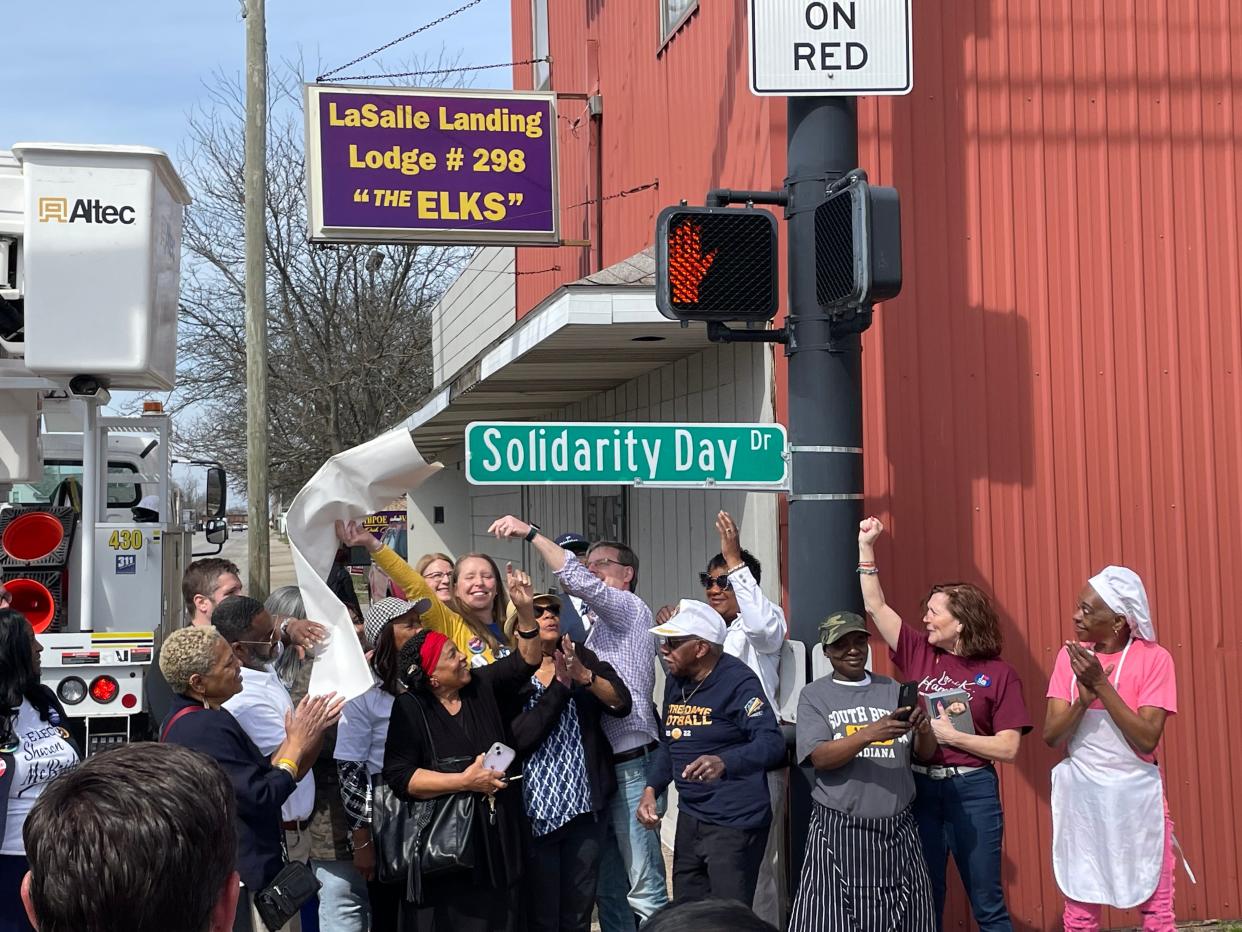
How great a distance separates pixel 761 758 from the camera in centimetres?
523

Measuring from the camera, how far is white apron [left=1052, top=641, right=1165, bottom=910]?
536cm

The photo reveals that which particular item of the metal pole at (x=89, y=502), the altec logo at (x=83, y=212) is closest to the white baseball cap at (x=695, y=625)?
the metal pole at (x=89, y=502)

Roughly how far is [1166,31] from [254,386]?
30.9ft

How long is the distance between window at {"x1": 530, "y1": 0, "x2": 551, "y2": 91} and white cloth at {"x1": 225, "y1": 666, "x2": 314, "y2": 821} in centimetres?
1055

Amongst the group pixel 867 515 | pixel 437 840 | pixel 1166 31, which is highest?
pixel 1166 31

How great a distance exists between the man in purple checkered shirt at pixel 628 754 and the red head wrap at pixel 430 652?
2.46ft

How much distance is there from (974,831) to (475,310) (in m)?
13.2

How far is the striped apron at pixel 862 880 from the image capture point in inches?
193

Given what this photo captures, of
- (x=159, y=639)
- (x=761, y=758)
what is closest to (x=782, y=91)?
(x=761, y=758)

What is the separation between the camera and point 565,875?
5367 millimetres

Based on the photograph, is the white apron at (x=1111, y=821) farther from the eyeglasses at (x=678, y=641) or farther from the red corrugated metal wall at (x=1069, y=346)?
the eyeglasses at (x=678, y=641)

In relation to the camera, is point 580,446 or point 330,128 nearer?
point 580,446

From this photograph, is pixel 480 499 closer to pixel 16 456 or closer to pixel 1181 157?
pixel 16 456

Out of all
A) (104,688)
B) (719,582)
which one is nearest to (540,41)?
(104,688)
